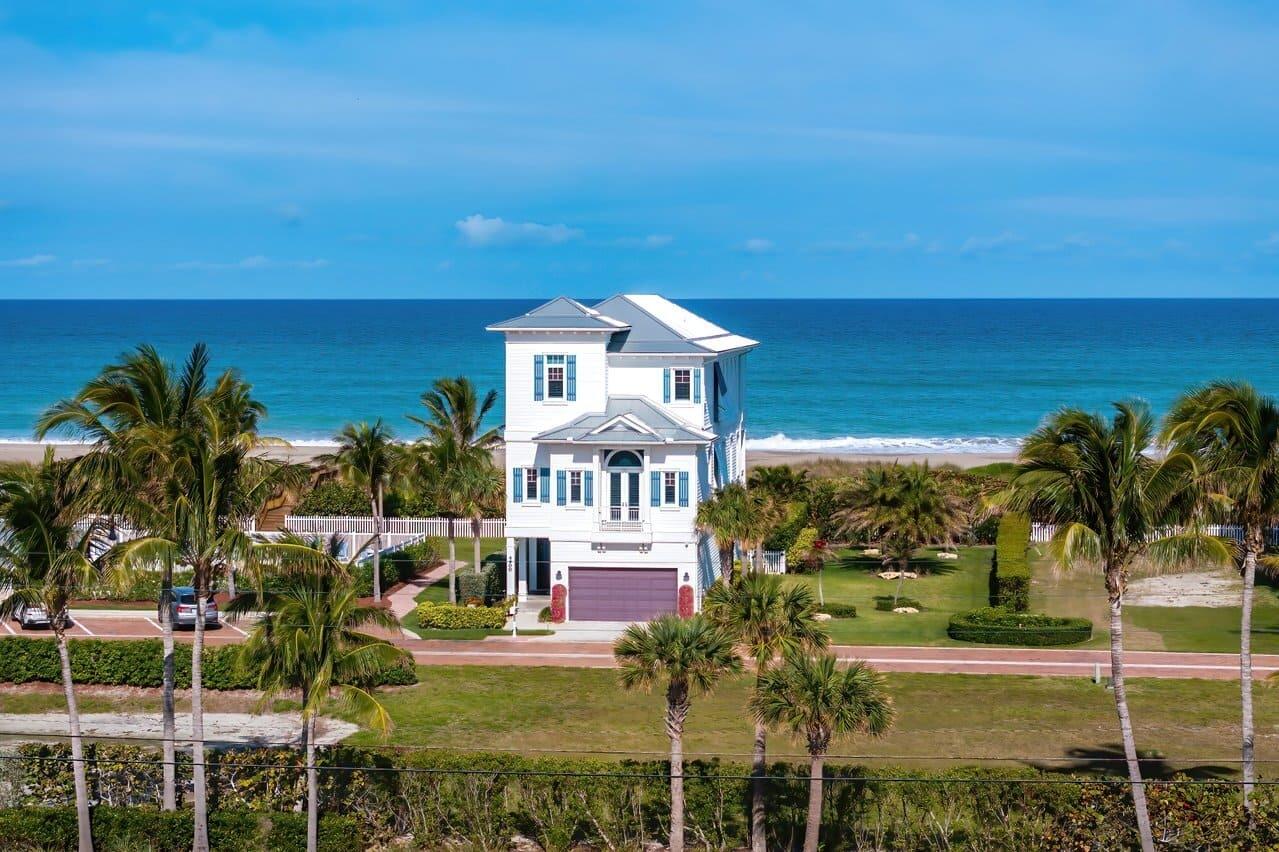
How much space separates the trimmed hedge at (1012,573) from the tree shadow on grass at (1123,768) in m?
11.7

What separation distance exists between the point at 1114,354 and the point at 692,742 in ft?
501

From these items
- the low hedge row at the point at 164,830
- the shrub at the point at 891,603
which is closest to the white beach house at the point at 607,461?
the shrub at the point at 891,603

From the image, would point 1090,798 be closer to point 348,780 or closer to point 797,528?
point 348,780

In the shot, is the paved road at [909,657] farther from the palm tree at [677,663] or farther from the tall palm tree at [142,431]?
the tall palm tree at [142,431]

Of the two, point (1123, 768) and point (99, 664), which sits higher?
point (99, 664)

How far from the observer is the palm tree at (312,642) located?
25.4 meters

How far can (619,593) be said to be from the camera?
44594mm

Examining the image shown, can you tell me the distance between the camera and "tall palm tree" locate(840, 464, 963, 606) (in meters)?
48.9

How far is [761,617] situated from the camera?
1041 inches

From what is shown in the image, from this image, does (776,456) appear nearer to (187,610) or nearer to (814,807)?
(187,610)

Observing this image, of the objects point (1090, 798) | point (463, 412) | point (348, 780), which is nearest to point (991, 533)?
point (463, 412)

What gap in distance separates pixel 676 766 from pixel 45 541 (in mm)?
12261

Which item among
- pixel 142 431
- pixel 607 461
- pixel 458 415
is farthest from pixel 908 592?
pixel 142 431

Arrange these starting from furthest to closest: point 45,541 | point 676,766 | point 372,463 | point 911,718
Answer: point 372,463
point 911,718
point 45,541
point 676,766
